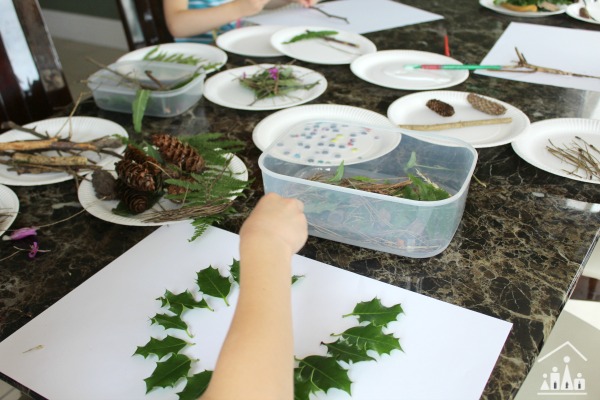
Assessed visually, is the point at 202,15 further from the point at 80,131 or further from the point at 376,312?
the point at 376,312

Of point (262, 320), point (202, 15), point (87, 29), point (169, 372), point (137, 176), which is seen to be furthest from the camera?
point (87, 29)

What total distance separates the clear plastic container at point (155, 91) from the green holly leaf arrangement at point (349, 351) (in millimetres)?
688

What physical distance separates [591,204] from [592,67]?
63 cm

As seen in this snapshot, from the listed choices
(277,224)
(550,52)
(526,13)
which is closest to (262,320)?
(277,224)

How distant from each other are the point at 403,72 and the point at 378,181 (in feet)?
1.86

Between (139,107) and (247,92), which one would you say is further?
(247,92)

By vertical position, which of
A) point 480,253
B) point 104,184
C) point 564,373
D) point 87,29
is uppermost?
point 104,184

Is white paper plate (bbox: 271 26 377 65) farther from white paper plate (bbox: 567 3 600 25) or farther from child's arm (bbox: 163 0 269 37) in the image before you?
white paper plate (bbox: 567 3 600 25)

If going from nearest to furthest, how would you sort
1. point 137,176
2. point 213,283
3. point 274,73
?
point 213,283, point 137,176, point 274,73

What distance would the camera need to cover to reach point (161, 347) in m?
0.64

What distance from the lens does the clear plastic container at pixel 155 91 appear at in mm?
1155

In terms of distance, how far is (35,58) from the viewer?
1365mm

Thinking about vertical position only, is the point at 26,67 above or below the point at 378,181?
above

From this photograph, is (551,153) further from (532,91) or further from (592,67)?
(592,67)
